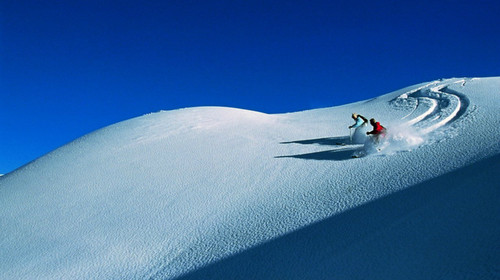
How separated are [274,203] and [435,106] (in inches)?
288

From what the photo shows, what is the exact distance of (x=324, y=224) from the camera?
6148 millimetres

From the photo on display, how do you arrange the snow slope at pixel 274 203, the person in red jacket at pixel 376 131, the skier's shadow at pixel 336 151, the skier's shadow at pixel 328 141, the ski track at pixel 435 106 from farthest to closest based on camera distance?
the skier's shadow at pixel 328 141
the ski track at pixel 435 106
the skier's shadow at pixel 336 151
the person in red jacket at pixel 376 131
the snow slope at pixel 274 203

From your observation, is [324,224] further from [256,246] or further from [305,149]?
[305,149]

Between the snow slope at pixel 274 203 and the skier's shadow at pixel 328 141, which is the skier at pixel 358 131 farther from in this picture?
the snow slope at pixel 274 203

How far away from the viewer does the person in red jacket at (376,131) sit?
9.05 meters

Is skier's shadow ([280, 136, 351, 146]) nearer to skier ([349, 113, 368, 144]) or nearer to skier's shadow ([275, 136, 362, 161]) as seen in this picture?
skier's shadow ([275, 136, 362, 161])

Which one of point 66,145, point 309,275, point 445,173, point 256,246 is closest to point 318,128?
point 445,173

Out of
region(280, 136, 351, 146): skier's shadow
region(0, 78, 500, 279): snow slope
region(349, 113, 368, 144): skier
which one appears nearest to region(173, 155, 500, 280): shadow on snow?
region(0, 78, 500, 279): snow slope

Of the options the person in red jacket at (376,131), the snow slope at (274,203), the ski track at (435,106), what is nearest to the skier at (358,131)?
the snow slope at (274,203)

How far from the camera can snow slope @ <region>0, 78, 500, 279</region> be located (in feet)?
16.4

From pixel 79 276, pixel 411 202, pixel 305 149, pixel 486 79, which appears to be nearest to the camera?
pixel 411 202

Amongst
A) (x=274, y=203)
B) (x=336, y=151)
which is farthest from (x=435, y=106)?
(x=274, y=203)

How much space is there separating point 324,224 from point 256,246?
45.1 inches

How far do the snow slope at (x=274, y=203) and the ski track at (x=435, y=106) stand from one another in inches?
3.3
